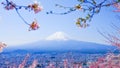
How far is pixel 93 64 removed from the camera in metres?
10.2

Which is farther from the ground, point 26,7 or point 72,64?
point 26,7

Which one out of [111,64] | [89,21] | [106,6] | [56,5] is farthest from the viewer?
[111,64]

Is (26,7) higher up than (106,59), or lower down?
higher up

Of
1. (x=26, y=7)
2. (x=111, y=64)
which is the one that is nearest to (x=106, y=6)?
(x=26, y=7)

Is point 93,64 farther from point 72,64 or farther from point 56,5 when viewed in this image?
point 56,5

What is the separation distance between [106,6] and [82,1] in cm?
49

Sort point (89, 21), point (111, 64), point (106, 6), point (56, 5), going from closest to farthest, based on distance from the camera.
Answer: point (106, 6) → point (89, 21) → point (56, 5) → point (111, 64)

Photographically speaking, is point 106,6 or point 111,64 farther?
point 111,64

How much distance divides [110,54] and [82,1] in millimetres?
3759

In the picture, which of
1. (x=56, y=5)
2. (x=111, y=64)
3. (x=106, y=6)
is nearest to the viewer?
(x=106, y=6)

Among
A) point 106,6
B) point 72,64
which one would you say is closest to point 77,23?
point 106,6

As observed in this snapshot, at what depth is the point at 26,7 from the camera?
23.6ft

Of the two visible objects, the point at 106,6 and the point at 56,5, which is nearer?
the point at 106,6

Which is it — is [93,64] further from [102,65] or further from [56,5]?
[56,5]
